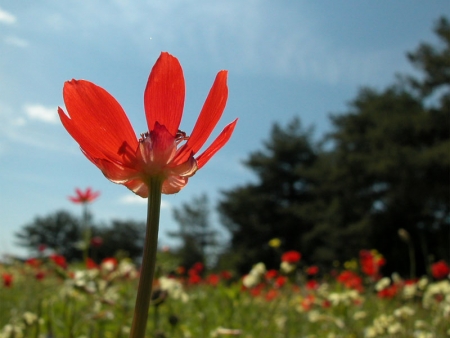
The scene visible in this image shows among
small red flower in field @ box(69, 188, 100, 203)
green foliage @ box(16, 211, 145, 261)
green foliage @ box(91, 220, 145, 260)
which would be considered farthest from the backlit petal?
green foliage @ box(91, 220, 145, 260)

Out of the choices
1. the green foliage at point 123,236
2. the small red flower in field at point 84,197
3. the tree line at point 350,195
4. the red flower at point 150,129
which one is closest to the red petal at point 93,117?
the red flower at point 150,129

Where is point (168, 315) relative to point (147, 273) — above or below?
above

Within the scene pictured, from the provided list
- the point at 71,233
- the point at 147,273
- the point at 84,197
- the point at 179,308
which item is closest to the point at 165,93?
the point at 147,273

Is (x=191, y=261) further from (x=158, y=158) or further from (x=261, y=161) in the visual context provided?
(x=158, y=158)

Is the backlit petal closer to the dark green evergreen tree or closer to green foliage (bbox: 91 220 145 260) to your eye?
the dark green evergreen tree

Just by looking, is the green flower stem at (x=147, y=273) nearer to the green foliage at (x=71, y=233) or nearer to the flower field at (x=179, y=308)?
the flower field at (x=179, y=308)

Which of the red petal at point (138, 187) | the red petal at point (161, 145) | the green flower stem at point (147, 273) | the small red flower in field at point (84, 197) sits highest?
the small red flower in field at point (84, 197)

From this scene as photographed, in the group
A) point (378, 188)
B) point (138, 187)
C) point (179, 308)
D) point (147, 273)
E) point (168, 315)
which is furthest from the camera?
point (378, 188)

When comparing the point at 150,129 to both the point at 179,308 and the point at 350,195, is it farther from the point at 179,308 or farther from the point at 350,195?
the point at 350,195

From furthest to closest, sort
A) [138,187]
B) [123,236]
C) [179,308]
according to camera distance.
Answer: [123,236]
[179,308]
[138,187]
